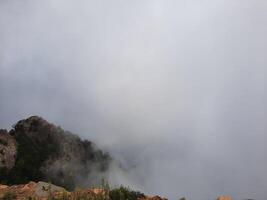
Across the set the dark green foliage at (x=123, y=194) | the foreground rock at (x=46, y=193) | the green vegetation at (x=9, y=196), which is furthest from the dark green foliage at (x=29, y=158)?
the dark green foliage at (x=123, y=194)

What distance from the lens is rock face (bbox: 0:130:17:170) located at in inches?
3282

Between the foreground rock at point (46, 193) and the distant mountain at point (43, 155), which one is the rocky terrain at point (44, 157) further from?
the foreground rock at point (46, 193)

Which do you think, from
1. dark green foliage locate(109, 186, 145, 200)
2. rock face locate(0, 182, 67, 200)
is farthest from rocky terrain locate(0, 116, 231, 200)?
dark green foliage locate(109, 186, 145, 200)

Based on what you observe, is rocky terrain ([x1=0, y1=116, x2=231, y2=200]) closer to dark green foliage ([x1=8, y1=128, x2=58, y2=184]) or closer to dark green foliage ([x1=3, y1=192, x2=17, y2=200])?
dark green foliage ([x1=8, y1=128, x2=58, y2=184])

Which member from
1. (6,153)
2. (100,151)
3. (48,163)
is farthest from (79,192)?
(100,151)

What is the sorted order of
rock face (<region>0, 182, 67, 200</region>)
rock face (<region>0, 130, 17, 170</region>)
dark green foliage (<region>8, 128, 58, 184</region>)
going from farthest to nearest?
dark green foliage (<region>8, 128, 58, 184</region>) < rock face (<region>0, 130, 17, 170</region>) < rock face (<region>0, 182, 67, 200</region>)

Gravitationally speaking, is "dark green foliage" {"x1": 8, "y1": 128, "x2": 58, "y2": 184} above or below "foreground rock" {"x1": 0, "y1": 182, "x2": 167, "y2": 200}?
above

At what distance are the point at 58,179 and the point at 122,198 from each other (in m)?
61.1

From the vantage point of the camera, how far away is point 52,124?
115m

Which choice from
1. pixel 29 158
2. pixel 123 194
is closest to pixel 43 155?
pixel 29 158

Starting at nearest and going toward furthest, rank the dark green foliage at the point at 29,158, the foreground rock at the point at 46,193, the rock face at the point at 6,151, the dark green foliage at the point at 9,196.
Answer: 1. the foreground rock at the point at 46,193
2. the dark green foliage at the point at 9,196
3. the rock face at the point at 6,151
4. the dark green foliage at the point at 29,158

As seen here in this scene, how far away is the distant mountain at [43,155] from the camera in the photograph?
85375mm

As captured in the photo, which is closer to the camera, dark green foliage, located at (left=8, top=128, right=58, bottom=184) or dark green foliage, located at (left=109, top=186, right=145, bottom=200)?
dark green foliage, located at (left=109, top=186, right=145, bottom=200)

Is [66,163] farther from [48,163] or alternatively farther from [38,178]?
[38,178]
